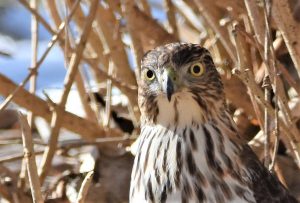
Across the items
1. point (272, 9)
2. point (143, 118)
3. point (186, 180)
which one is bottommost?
point (186, 180)

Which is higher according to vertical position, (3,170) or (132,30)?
(132,30)

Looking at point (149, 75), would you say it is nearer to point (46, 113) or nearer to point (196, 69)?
point (196, 69)

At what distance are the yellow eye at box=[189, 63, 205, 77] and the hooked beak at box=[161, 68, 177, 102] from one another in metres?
0.12

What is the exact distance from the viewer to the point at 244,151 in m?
4.68

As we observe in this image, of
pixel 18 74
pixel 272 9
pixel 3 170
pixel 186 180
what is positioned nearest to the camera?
pixel 186 180

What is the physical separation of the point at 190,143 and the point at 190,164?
10 centimetres

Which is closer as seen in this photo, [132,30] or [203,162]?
[203,162]

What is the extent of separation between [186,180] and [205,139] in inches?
8.3

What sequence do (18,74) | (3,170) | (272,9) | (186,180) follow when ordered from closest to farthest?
(186,180)
(272,9)
(3,170)
(18,74)

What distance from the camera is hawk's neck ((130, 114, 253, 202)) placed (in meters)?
4.51

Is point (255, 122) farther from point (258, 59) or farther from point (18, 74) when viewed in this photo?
point (18, 74)

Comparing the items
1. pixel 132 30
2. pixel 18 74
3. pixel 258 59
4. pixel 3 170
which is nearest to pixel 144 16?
pixel 132 30

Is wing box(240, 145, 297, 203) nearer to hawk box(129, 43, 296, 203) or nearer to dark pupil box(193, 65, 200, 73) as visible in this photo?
hawk box(129, 43, 296, 203)

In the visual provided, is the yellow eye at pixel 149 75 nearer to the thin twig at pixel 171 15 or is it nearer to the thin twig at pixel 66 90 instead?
the thin twig at pixel 66 90
